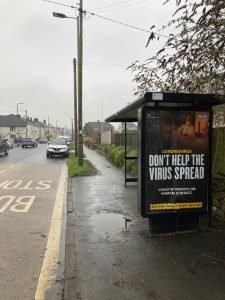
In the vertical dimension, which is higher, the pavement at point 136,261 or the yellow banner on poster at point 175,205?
the yellow banner on poster at point 175,205

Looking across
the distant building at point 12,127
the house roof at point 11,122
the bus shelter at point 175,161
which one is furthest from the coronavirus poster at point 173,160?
the house roof at point 11,122

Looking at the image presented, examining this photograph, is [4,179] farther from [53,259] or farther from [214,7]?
[214,7]

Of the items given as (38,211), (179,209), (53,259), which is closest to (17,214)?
(38,211)

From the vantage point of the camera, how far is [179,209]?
6262mm

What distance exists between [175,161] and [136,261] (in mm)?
1816

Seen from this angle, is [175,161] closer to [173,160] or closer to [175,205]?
[173,160]

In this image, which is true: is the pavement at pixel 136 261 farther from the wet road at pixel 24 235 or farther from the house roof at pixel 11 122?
the house roof at pixel 11 122

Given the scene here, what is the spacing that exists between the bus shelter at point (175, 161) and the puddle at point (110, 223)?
2.88 feet

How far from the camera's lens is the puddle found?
6918mm

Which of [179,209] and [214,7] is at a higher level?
[214,7]

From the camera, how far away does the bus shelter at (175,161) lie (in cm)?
606

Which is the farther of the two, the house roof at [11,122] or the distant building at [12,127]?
the house roof at [11,122]

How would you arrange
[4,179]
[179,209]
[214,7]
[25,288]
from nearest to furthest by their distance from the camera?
[214,7] < [25,288] < [179,209] < [4,179]

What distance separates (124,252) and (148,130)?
1.87 m
